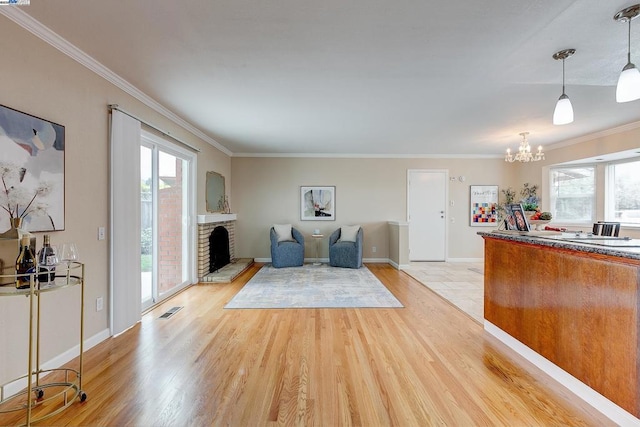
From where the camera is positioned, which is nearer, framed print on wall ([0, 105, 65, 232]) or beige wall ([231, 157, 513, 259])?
framed print on wall ([0, 105, 65, 232])

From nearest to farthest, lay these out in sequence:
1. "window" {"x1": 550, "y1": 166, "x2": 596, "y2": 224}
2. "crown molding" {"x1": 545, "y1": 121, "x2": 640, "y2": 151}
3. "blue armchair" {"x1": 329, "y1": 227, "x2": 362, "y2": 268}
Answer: "crown molding" {"x1": 545, "y1": 121, "x2": 640, "y2": 151}, "window" {"x1": 550, "y1": 166, "x2": 596, "y2": 224}, "blue armchair" {"x1": 329, "y1": 227, "x2": 362, "y2": 268}

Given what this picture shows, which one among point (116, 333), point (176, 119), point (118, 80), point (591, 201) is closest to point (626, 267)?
point (116, 333)

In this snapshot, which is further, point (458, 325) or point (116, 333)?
point (458, 325)

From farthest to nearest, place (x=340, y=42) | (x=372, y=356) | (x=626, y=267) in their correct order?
(x=372, y=356) → (x=340, y=42) → (x=626, y=267)

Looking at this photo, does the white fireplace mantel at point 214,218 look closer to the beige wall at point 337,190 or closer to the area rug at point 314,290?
the beige wall at point 337,190

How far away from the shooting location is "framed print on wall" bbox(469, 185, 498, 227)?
6828mm

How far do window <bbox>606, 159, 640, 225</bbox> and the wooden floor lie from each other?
4.12 m

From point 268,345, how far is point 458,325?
1.97m

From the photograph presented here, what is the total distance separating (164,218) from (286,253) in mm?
2565

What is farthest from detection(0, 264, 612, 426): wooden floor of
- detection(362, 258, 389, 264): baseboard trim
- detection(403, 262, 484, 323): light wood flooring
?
detection(362, 258, 389, 264): baseboard trim

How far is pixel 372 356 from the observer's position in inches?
96.8

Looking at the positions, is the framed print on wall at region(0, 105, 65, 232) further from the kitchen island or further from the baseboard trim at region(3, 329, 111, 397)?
the kitchen island

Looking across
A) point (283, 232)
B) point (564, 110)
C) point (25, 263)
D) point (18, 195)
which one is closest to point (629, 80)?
point (564, 110)

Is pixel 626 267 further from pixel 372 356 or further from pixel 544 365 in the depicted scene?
pixel 372 356
